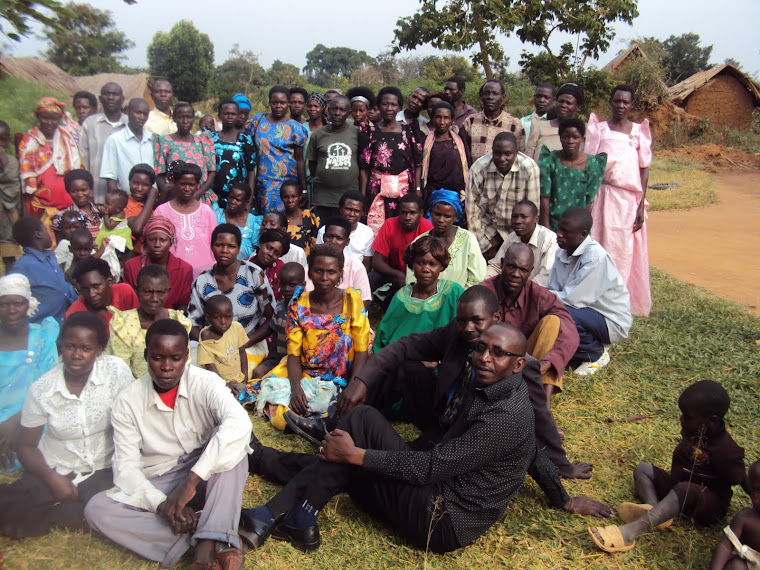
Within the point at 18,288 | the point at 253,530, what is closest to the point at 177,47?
the point at 18,288

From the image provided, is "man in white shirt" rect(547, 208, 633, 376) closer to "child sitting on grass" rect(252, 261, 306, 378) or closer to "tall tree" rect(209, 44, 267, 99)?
"child sitting on grass" rect(252, 261, 306, 378)

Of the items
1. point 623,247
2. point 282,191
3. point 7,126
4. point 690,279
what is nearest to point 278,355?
point 282,191

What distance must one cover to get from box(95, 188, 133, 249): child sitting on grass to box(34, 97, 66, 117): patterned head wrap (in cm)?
324

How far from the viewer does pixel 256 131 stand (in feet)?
20.6

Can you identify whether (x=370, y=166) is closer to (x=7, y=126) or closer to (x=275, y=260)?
(x=275, y=260)

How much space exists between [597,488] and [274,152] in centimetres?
446

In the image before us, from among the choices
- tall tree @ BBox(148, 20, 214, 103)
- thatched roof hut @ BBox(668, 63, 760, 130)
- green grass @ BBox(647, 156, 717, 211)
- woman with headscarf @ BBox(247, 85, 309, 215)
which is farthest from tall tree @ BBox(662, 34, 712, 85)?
woman with headscarf @ BBox(247, 85, 309, 215)

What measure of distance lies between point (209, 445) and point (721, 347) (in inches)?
174

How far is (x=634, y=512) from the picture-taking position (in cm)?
299

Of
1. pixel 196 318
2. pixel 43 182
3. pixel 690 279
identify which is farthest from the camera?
pixel 690 279

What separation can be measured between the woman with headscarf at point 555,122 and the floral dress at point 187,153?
128 inches

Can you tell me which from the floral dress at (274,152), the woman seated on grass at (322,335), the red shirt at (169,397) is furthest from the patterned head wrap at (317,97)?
the red shirt at (169,397)

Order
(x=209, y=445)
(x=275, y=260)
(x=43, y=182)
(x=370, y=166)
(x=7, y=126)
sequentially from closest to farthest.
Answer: (x=7, y=126) < (x=209, y=445) < (x=43, y=182) < (x=275, y=260) < (x=370, y=166)

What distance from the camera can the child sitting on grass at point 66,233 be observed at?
4.77m
